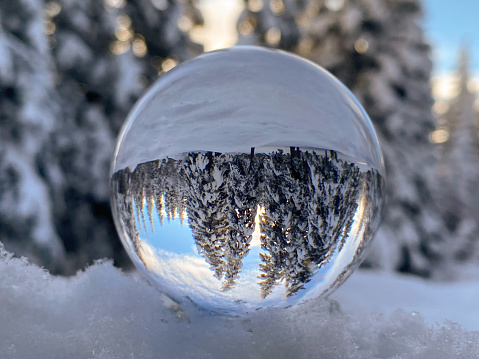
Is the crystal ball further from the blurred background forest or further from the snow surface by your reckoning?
the blurred background forest

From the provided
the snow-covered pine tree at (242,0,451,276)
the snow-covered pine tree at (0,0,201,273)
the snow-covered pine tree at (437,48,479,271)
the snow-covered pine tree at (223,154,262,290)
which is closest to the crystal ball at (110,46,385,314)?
the snow-covered pine tree at (223,154,262,290)

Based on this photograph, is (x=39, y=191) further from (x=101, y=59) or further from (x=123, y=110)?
(x=101, y=59)

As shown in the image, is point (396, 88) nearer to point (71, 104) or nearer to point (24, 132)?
point (71, 104)

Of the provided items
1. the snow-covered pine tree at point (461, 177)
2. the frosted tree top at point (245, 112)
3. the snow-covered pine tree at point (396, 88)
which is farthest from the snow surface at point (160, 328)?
the snow-covered pine tree at point (461, 177)

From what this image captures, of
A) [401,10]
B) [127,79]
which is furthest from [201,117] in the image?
[401,10]

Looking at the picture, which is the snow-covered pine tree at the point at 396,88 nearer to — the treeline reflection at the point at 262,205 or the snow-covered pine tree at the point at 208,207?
the treeline reflection at the point at 262,205
